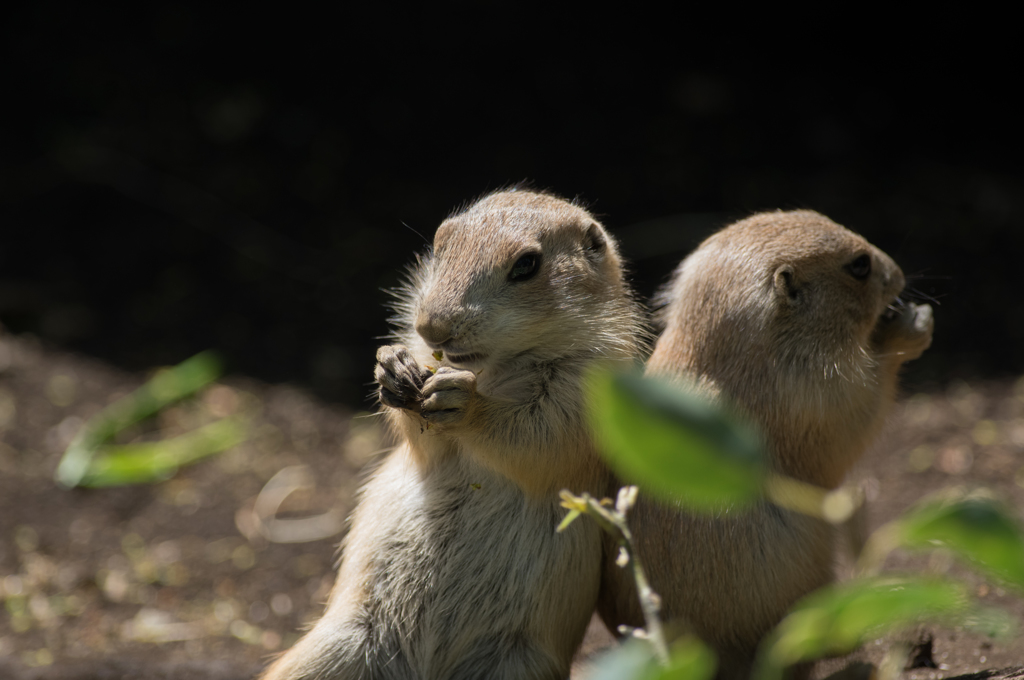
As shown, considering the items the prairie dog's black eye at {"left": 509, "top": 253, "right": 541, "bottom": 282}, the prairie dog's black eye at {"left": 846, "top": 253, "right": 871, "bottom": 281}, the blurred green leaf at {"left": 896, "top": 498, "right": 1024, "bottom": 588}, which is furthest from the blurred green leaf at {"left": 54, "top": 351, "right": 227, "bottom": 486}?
the blurred green leaf at {"left": 896, "top": 498, "right": 1024, "bottom": 588}

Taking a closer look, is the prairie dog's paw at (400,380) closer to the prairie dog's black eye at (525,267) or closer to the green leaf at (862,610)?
the prairie dog's black eye at (525,267)

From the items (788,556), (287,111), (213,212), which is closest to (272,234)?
(213,212)

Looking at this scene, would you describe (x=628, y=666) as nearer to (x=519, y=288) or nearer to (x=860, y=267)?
(x=519, y=288)

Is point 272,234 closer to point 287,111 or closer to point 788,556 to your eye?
point 287,111

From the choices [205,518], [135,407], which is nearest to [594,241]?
[205,518]

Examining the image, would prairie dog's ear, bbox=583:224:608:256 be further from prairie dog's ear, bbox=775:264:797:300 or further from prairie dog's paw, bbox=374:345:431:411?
prairie dog's paw, bbox=374:345:431:411

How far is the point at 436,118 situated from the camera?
894 centimetres

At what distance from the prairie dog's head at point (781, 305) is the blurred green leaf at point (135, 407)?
4139 mm

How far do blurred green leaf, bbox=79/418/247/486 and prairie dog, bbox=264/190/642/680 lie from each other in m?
3.03

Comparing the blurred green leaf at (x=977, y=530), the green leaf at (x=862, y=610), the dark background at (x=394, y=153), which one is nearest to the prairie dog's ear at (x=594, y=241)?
the green leaf at (x=862, y=610)

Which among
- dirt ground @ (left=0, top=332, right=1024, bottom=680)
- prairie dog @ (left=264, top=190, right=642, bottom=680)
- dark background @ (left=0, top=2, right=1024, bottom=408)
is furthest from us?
dark background @ (left=0, top=2, right=1024, bottom=408)

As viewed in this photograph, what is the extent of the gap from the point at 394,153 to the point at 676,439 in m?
7.94

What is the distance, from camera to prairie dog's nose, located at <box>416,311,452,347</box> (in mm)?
2910

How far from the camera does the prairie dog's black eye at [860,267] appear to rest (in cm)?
337
